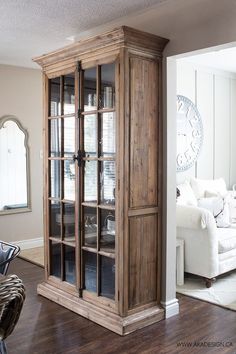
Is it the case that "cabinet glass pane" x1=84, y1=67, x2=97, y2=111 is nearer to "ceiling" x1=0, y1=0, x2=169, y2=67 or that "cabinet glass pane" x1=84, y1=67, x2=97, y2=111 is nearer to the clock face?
"ceiling" x1=0, y1=0, x2=169, y2=67

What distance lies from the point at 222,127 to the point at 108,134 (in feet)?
10.9

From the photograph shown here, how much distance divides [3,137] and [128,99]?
9.70 ft

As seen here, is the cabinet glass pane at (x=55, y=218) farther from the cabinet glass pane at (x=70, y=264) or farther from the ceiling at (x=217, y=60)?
the ceiling at (x=217, y=60)

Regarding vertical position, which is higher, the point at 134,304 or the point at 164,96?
the point at 164,96

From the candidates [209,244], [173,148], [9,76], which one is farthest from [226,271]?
[9,76]

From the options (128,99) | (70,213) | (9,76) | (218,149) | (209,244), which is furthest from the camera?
(218,149)

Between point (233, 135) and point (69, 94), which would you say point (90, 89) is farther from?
point (233, 135)

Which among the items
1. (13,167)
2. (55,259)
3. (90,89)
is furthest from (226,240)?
(13,167)

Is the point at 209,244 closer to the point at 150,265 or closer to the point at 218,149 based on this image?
the point at 150,265

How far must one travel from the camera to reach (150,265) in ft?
10.6

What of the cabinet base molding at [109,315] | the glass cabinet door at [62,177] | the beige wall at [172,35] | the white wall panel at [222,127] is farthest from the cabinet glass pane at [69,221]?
the white wall panel at [222,127]

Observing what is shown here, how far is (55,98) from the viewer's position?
3660 mm

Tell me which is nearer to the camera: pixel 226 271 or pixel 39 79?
pixel 226 271

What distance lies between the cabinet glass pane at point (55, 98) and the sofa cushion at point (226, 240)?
6.70ft
